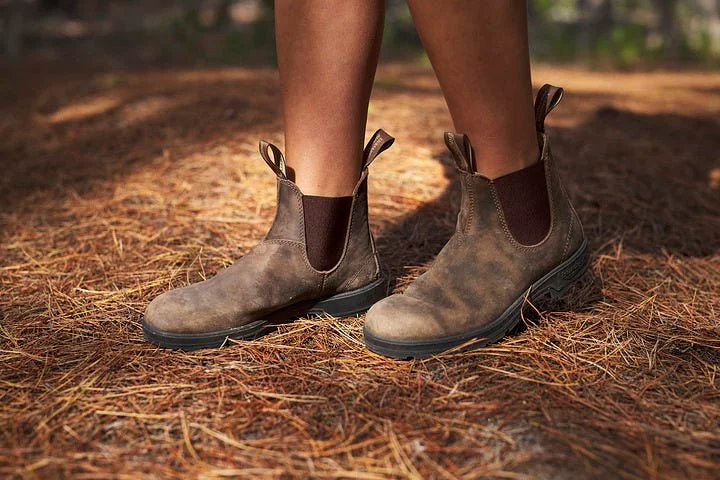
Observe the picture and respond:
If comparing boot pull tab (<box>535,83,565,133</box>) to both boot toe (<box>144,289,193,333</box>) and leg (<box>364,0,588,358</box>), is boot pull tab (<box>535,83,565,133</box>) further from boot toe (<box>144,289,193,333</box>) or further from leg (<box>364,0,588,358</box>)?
boot toe (<box>144,289,193,333</box>)

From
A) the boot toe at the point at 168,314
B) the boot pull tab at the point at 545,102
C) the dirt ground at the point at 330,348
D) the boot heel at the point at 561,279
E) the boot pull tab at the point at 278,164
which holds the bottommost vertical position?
the dirt ground at the point at 330,348

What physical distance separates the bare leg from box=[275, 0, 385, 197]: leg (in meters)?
0.12

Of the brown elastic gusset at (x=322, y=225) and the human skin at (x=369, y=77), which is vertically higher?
the human skin at (x=369, y=77)

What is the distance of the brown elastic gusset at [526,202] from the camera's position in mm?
1267

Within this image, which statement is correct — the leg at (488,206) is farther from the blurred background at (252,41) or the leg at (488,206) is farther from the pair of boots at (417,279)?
the blurred background at (252,41)

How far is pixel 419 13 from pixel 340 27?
15 centimetres

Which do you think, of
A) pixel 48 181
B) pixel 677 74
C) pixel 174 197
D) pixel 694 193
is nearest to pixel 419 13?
pixel 174 197

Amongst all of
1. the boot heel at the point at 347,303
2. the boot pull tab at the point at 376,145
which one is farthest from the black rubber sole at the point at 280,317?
the boot pull tab at the point at 376,145

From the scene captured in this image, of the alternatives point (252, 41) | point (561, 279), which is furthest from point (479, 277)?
point (252, 41)

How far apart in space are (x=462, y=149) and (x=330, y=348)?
428mm

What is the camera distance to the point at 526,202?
4.21 ft

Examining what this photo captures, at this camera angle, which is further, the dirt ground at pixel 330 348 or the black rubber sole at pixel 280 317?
the black rubber sole at pixel 280 317

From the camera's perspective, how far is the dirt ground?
3.05 ft

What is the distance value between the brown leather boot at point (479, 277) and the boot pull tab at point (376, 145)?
14 cm
